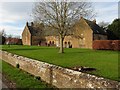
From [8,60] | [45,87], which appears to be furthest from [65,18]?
[45,87]

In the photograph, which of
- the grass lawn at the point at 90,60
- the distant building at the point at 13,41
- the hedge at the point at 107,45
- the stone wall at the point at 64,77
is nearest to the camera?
the stone wall at the point at 64,77

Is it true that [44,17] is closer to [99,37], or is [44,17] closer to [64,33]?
[64,33]

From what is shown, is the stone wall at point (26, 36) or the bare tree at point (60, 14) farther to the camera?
the stone wall at point (26, 36)

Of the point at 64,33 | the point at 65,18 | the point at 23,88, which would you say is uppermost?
the point at 65,18

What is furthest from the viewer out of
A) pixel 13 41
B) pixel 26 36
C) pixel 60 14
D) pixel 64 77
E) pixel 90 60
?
pixel 26 36

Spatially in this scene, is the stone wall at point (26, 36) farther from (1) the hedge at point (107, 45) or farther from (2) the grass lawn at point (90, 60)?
(2) the grass lawn at point (90, 60)

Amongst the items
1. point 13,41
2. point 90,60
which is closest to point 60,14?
point 90,60

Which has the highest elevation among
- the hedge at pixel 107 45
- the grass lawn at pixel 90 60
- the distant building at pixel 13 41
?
the distant building at pixel 13 41

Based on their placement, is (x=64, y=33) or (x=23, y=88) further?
(x=64, y=33)

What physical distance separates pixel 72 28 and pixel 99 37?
33391mm

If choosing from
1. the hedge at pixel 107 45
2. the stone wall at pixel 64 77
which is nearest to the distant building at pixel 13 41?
the hedge at pixel 107 45

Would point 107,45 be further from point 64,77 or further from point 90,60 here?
point 64,77

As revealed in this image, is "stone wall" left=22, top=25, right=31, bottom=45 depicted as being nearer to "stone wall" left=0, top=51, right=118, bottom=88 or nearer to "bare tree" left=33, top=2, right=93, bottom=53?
"bare tree" left=33, top=2, right=93, bottom=53

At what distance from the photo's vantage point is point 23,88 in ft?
38.7
